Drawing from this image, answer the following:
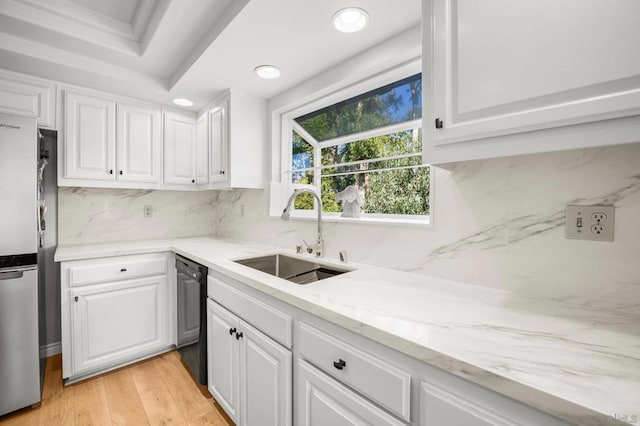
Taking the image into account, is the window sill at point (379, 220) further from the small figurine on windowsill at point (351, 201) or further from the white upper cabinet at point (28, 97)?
the white upper cabinet at point (28, 97)

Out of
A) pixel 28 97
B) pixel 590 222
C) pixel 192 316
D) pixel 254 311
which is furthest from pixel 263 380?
pixel 28 97

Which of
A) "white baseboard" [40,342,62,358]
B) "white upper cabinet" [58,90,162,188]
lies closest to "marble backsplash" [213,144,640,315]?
"white upper cabinet" [58,90,162,188]

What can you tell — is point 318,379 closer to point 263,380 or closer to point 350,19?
point 263,380

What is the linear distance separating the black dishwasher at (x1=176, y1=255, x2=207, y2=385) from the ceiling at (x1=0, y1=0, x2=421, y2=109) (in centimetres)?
133

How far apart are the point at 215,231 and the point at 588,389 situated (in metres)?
3.15

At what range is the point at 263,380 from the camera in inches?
49.9

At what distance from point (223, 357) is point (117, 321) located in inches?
41.4

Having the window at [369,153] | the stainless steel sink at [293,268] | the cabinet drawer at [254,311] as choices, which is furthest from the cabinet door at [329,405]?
the window at [369,153]

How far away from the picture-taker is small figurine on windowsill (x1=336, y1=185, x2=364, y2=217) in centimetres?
183

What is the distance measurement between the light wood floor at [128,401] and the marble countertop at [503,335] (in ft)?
3.51

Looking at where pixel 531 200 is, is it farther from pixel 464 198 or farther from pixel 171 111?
pixel 171 111

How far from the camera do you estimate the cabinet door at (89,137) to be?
208 centimetres

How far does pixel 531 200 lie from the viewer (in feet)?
3.48

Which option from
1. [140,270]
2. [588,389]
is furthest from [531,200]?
[140,270]
